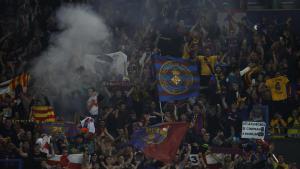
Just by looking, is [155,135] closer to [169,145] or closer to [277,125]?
[169,145]

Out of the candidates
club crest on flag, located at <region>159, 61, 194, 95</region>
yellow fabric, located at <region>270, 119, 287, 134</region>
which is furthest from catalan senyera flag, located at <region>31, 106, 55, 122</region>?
yellow fabric, located at <region>270, 119, 287, 134</region>

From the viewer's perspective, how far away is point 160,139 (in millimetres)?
17047

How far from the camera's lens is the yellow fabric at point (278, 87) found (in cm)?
1798

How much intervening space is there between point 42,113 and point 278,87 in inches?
218

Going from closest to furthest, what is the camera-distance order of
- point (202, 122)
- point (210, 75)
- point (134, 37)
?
point (202, 122) < point (210, 75) < point (134, 37)

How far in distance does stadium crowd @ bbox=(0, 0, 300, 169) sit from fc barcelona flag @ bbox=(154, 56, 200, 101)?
0.20 m

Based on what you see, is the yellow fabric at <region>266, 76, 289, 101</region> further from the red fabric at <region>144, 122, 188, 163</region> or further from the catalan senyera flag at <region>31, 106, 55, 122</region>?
the catalan senyera flag at <region>31, 106, 55, 122</region>

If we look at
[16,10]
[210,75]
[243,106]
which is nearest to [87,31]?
[16,10]

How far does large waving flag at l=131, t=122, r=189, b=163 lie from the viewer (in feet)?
55.1

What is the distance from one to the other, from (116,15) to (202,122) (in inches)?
186

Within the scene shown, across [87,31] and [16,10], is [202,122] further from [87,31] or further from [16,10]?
[16,10]

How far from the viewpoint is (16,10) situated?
67.3 feet

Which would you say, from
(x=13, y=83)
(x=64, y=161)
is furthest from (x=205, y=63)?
(x=13, y=83)

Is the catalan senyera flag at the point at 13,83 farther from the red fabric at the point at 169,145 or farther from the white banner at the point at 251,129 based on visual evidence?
the white banner at the point at 251,129
